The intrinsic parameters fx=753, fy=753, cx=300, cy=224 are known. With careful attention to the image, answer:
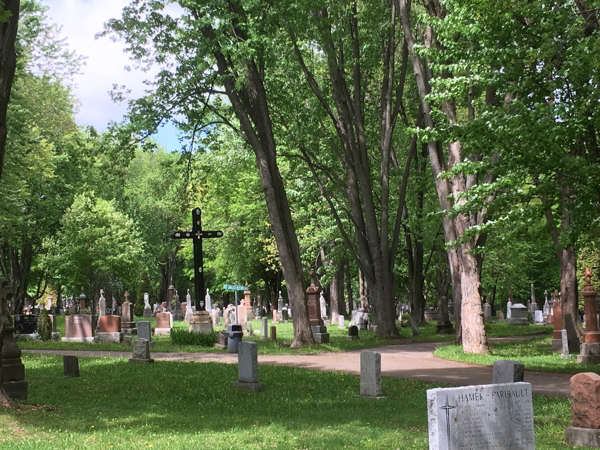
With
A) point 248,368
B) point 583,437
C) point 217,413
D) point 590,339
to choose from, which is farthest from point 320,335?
point 583,437

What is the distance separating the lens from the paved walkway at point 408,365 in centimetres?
1449

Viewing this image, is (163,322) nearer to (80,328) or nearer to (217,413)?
(80,328)

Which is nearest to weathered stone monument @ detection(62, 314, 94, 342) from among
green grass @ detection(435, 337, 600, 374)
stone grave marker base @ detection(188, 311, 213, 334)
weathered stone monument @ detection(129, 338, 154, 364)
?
stone grave marker base @ detection(188, 311, 213, 334)

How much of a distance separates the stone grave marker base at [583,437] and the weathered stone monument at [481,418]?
174 cm

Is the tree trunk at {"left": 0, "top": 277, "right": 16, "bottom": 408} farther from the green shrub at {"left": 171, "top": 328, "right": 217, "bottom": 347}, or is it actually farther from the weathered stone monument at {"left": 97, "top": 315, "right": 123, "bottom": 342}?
the weathered stone monument at {"left": 97, "top": 315, "right": 123, "bottom": 342}

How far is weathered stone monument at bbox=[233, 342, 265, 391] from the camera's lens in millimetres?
13555

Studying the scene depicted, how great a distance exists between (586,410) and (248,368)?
6.75 m

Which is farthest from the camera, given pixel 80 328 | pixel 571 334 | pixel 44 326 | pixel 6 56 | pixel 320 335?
pixel 80 328

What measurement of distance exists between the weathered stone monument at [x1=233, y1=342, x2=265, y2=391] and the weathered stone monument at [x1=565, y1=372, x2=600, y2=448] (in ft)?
20.6

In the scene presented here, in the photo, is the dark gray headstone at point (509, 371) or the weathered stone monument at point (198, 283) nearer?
the dark gray headstone at point (509, 371)

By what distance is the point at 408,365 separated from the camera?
59.8ft

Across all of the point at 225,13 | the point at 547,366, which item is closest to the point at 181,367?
the point at 547,366

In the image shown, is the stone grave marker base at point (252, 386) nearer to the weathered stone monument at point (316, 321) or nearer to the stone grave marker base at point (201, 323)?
the weathered stone monument at point (316, 321)

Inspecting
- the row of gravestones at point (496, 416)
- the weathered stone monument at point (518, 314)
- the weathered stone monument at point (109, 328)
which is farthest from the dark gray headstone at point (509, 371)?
the weathered stone monument at point (518, 314)
